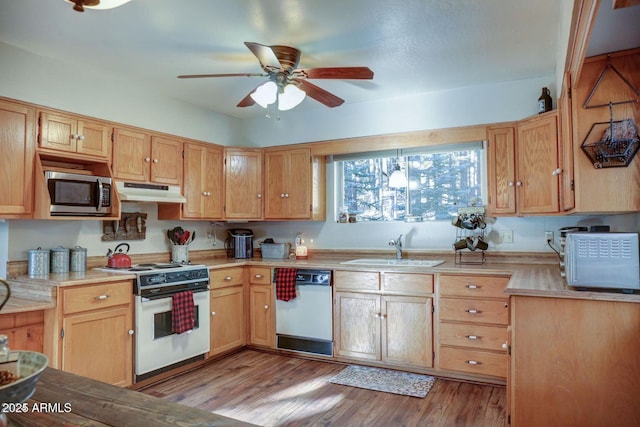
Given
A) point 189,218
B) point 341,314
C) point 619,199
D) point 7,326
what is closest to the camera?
point 619,199

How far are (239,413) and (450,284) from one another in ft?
6.00

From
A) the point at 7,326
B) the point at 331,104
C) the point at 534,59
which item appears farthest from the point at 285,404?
the point at 534,59

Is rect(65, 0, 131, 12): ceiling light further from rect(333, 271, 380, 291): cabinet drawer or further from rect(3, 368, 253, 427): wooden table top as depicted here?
rect(333, 271, 380, 291): cabinet drawer

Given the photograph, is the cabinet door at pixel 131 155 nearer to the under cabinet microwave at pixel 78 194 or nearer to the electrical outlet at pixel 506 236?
the under cabinet microwave at pixel 78 194

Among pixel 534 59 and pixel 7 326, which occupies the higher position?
pixel 534 59

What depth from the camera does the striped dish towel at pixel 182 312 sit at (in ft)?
10.8

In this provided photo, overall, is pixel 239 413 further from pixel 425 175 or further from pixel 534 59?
pixel 534 59

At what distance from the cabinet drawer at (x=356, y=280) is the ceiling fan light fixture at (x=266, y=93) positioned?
5.49 feet

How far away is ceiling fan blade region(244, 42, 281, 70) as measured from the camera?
232cm

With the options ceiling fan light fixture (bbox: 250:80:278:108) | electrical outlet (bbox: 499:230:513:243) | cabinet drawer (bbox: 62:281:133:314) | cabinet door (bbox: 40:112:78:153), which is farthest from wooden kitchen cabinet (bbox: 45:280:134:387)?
electrical outlet (bbox: 499:230:513:243)

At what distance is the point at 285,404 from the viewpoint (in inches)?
112

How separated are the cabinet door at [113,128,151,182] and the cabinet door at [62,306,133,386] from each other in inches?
44.4

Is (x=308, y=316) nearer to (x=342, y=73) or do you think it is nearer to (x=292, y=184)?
(x=292, y=184)

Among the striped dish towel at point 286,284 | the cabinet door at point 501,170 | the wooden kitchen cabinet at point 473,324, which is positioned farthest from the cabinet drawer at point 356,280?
the cabinet door at point 501,170
